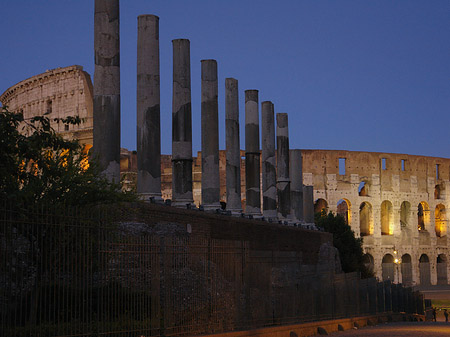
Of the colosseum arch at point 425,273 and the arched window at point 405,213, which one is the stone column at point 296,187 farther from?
the colosseum arch at point 425,273

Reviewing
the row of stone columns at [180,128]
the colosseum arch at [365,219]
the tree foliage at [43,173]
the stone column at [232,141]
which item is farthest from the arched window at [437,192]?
the tree foliage at [43,173]

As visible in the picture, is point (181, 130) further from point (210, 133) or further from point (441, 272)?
point (441, 272)

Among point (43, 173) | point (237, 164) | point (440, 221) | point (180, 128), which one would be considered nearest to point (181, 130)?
point (180, 128)

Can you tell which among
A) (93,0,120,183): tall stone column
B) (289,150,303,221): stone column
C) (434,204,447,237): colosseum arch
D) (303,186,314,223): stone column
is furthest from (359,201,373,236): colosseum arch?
(93,0,120,183): tall stone column

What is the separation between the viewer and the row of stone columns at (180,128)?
14.2 metres

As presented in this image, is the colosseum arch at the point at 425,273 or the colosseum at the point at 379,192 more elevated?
the colosseum at the point at 379,192

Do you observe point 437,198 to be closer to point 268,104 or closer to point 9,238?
point 268,104

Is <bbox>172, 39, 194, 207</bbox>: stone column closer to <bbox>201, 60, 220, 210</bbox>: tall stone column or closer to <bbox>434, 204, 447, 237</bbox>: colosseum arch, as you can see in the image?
<bbox>201, 60, 220, 210</bbox>: tall stone column

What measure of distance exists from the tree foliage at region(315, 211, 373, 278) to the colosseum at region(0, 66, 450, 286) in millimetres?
7741

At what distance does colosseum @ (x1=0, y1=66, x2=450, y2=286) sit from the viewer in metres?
47.7

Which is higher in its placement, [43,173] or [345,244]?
[43,173]

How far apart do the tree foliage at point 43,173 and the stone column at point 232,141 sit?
356 inches

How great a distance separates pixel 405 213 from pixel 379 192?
4.12 meters

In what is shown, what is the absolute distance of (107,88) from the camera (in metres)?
14.3
